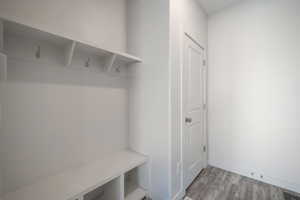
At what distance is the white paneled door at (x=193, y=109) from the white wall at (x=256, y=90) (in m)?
0.32

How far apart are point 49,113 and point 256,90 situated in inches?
106

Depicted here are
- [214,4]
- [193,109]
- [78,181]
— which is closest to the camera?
[78,181]

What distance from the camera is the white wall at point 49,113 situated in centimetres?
107

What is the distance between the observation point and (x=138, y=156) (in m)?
1.76

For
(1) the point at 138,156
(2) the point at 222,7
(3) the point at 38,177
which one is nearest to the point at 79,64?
(3) the point at 38,177

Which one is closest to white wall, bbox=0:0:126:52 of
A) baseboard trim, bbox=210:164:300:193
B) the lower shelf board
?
the lower shelf board

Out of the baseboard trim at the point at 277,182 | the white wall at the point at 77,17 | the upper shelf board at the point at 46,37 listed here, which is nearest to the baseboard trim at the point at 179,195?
the baseboard trim at the point at 277,182

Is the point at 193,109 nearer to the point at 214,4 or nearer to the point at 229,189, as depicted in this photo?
the point at 229,189

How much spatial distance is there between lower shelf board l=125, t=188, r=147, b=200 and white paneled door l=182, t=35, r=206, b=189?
1.86 feet

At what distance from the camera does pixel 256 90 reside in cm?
218

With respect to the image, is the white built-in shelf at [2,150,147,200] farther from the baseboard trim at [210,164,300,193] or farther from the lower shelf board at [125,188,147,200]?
the baseboard trim at [210,164,300,193]

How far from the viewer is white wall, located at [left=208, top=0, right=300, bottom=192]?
194 cm

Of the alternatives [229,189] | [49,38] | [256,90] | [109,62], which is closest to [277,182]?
[229,189]

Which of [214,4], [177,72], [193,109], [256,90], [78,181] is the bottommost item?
[78,181]
